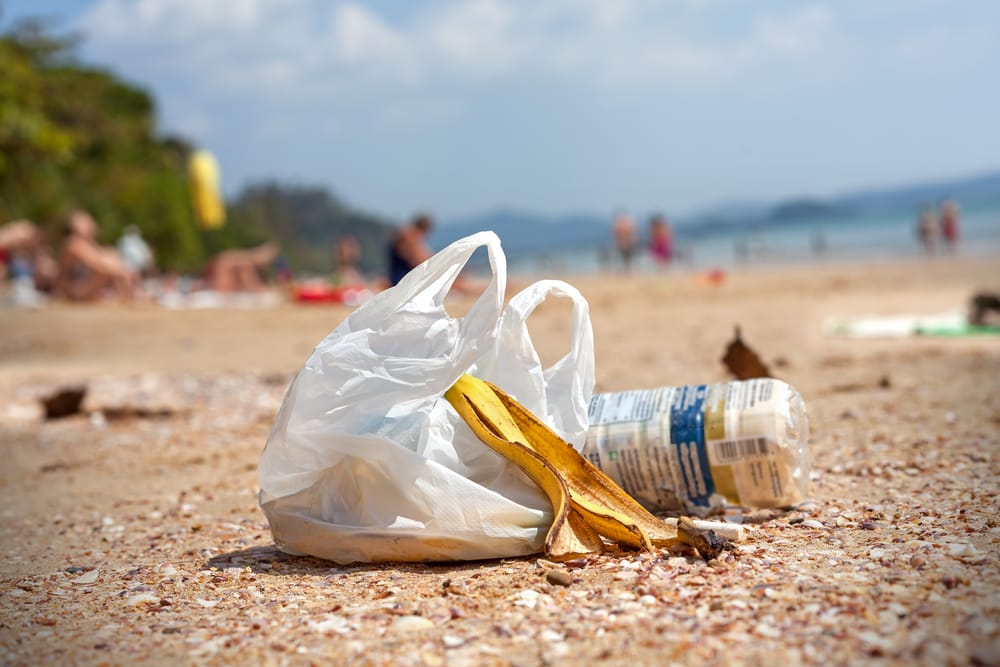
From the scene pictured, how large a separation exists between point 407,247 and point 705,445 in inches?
305

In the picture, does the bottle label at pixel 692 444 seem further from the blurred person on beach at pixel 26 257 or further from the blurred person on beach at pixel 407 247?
the blurred person on beach at pixel 26 257

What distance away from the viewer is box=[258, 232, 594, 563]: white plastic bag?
8.89ft

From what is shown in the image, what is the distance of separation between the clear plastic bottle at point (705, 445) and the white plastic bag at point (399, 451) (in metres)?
0.44

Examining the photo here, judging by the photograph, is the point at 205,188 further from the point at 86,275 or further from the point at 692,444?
the point at 692,444

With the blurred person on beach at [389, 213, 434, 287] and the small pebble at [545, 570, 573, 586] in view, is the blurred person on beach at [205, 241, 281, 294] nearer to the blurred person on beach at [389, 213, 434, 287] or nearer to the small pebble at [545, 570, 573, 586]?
the blurred person on beach at [389, 213, 434, 287]

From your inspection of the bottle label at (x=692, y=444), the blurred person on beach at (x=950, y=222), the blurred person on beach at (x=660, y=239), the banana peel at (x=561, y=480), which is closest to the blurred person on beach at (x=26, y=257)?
the blurred person on beach at (x=660, y=239)

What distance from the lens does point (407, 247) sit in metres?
10.5

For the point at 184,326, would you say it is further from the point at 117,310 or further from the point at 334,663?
the point at 334,663

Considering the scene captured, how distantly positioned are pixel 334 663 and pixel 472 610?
1.33 feet

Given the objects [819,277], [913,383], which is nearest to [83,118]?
[819,277]

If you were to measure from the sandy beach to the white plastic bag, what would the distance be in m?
0.10

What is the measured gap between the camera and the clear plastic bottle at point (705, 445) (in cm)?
299

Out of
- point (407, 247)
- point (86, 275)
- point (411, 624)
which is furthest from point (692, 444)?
point (86, 275)

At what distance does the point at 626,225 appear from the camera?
72.2ft
